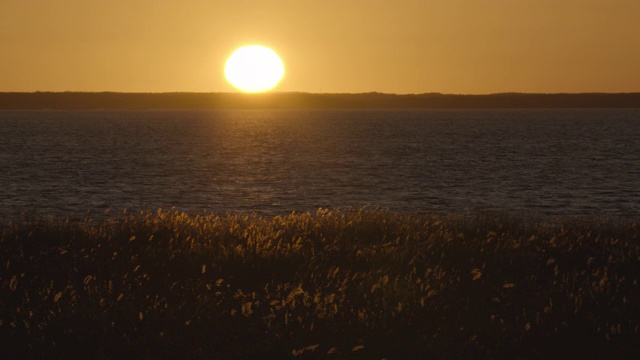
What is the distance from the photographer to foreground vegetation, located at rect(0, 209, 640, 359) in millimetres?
9164

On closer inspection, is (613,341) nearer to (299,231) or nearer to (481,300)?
(481,300)

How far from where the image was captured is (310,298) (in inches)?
416

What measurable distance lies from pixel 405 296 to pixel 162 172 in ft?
185

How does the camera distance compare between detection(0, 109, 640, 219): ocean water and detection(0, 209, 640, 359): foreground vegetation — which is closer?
detection(0, 209, 640, 359): foreground vegetation

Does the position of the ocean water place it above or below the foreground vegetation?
below

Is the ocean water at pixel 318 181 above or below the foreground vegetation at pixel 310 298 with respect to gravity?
below

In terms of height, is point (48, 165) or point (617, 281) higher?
point (617, 281)

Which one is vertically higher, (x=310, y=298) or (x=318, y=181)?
(x=310, y=298)

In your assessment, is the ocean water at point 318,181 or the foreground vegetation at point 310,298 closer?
the foreground vegetation at point 310,298

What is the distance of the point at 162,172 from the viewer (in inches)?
2559

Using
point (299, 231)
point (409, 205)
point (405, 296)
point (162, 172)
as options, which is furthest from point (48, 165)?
point (405, 296)

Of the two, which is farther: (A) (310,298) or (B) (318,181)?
(B) (318,181)

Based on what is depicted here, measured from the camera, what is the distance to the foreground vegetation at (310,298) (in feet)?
30.1

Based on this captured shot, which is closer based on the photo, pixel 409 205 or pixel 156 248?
pixel 156 248
